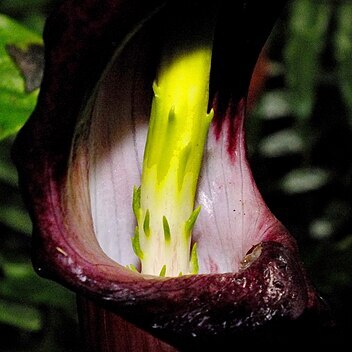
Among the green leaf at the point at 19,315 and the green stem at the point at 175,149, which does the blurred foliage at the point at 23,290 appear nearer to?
the green leaf at the point at 19,315

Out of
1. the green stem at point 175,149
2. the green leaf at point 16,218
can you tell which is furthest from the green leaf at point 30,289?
the green stem at point 175,149

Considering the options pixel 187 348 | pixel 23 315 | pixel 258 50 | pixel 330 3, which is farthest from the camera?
pixel 330 3

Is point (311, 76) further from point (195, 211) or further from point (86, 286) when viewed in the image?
point (86, 286)

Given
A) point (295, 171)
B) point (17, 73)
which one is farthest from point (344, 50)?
point (17, 73)

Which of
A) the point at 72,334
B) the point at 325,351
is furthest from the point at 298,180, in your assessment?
the point at 325,351

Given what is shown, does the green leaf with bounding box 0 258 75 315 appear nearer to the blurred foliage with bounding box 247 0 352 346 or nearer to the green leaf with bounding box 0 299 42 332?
the green leaf with bounding box 0 299 42 332

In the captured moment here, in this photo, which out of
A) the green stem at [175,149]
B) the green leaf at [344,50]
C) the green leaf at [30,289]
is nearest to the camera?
the green stem at [175,149]

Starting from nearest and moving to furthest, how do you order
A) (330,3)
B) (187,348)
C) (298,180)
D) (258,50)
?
(187,348)
(258,50)
(330,3)
(298,180)
